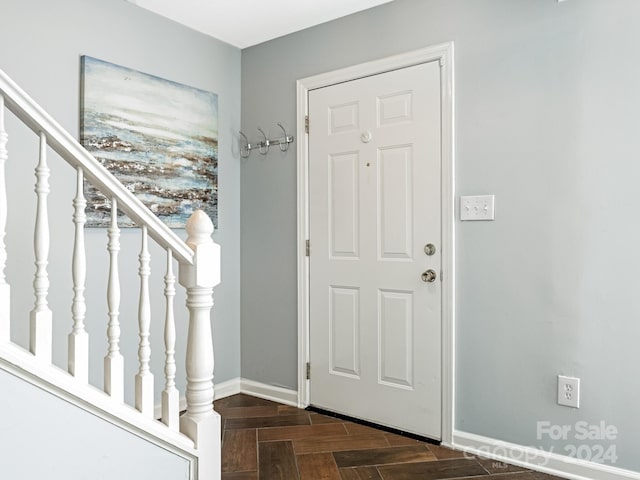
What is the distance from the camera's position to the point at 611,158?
6.71ft

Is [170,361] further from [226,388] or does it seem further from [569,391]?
[569,391]

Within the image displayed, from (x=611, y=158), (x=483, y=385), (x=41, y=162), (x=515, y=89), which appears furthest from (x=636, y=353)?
(x=41, y=162)

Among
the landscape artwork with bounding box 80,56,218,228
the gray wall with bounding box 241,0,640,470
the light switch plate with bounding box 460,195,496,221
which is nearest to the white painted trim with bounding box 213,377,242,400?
the landscape artwork with bounding box 80,56,218,228

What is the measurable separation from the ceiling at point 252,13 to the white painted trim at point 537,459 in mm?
2438

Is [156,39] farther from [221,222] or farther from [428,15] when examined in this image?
[428,15]

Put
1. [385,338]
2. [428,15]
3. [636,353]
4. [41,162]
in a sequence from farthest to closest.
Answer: [385,338] → [428,15] → [636,353] → [41,162]

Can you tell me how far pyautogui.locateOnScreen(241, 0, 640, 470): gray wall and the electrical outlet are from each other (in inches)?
1.2

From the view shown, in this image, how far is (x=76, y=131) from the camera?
247 centimetres

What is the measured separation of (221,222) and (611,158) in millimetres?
2305

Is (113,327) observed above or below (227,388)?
above

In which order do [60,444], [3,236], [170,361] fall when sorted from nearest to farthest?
[3,236] < [60,444] < [170,361]

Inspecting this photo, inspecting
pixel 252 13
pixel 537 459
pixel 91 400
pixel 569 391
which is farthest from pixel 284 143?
pixel 537 459

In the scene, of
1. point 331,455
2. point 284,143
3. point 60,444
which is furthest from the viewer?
point 284,143

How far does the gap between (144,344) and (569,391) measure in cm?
186
